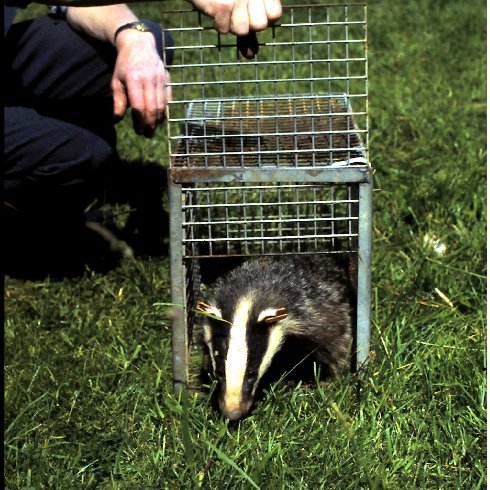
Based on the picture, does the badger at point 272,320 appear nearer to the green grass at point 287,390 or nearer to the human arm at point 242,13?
the green grass at point 287,390

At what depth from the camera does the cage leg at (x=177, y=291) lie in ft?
10.3

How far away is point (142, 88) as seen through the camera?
3.57m

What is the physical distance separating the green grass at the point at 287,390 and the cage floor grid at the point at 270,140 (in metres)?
0.73

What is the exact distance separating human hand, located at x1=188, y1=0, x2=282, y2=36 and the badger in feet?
3.30

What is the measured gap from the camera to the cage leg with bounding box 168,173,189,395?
3.14 metres

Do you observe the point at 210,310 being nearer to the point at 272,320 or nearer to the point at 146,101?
the point at 272,320

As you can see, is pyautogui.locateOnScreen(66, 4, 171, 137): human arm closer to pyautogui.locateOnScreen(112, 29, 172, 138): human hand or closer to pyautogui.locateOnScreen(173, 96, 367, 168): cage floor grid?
pyautogui.locateOnScreen(112, 29, 172, 138): human hand

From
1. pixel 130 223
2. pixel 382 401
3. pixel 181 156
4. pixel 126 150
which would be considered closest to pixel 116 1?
pixel 181 156

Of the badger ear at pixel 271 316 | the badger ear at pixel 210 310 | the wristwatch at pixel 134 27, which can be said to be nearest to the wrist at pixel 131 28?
the wristwatch at pixel 134 27

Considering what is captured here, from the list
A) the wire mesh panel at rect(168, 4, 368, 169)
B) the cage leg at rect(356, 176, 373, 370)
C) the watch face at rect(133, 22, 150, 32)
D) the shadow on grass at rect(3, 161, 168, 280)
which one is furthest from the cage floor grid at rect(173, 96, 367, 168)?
the shadow on grass at rect(3, 161, 168, 280)

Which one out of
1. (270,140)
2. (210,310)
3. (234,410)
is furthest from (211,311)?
(270,140)

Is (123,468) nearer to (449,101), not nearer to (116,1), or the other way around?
(116,1)

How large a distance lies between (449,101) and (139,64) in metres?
3.09

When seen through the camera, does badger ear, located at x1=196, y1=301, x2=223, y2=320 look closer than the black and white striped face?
No
